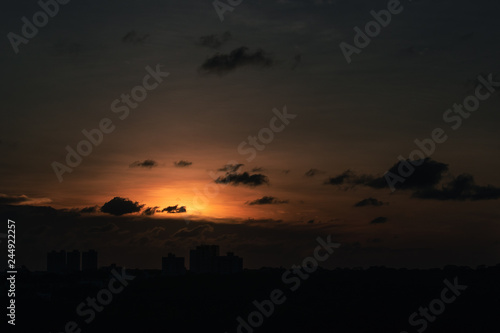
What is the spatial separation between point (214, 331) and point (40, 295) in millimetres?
40760

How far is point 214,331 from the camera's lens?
14438 centimetres

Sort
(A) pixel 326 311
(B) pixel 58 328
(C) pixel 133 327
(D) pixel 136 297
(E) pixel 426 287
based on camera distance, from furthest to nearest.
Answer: (E) pixel 426 287, (D) pixel 136 297, (A) pixel 326 311, (C) pixel 133 327, (B) pixel 58 328

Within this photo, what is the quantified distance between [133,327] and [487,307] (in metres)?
86.5

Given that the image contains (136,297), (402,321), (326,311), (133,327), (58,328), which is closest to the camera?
(58,328)

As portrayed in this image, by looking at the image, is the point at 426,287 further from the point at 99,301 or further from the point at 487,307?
the point at 99,301

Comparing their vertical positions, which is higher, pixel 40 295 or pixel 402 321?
pixel 40 295

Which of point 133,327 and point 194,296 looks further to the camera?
point 194,296

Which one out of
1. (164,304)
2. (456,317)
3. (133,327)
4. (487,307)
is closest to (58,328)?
(133,327)

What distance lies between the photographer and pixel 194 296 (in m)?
182

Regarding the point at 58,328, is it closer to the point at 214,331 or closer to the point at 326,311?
the point at 214,331

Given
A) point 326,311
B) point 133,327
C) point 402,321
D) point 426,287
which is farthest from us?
point 426,287

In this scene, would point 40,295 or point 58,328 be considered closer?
point 58,328

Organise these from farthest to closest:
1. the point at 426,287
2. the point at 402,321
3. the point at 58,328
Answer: the point at 426,287
the point at 402,321
the point at 58,328

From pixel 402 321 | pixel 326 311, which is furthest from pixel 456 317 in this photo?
pixel 326 311
